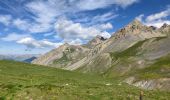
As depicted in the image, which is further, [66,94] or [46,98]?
[66,94]

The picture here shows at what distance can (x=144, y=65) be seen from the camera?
650 feet

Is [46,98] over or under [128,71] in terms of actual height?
under

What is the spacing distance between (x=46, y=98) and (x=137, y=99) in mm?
10872

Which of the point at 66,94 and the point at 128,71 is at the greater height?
the point at 128,71

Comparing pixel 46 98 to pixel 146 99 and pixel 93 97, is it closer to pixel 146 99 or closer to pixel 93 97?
pixel 93 97

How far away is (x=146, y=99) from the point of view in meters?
39.4

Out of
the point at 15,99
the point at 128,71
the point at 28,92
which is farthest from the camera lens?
the point at 128,71

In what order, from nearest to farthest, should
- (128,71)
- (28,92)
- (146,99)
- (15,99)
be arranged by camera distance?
(15,99)
(28,92)
(146,99)
(128,71)

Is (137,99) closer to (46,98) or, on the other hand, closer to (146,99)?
(146,99)

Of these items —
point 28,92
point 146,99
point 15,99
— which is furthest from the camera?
point 146,99

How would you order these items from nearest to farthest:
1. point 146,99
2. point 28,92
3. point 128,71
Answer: point 28,92
point 146,99
point 128,71

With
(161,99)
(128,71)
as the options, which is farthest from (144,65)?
(161,99)

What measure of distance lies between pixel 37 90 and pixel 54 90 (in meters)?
2.54

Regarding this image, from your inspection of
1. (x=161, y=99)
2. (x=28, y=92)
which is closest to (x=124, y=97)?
(x=161, y=99)
